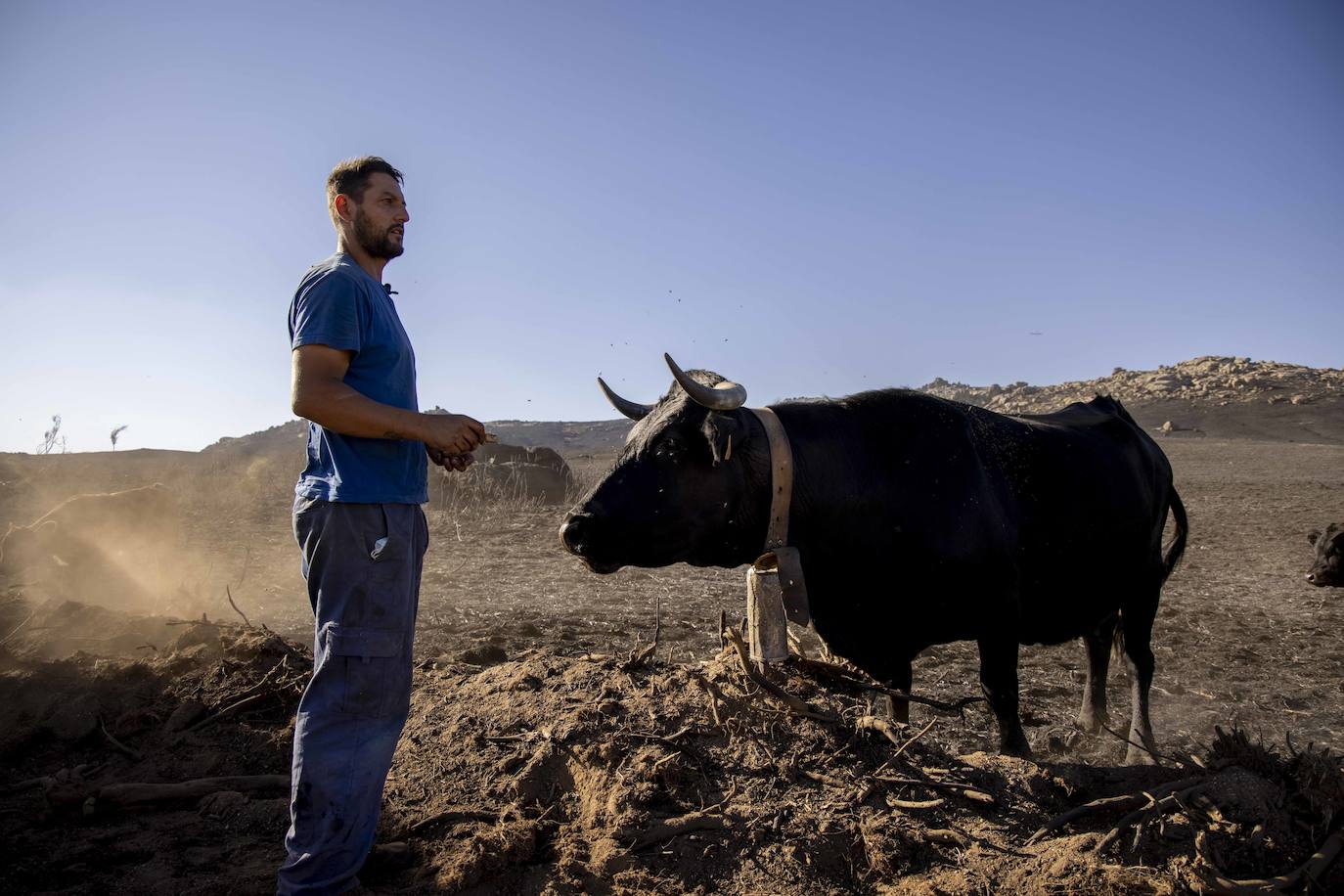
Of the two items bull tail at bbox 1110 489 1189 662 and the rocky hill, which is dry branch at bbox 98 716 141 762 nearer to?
bull tail at bbox 1110 489 1189 662

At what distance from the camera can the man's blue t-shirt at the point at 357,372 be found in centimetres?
246

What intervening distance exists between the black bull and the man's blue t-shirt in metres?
1.17

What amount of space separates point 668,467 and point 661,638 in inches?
129

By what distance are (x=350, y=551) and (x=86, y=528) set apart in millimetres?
7564

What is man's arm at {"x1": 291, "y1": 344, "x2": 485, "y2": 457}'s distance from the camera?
7.80 ft

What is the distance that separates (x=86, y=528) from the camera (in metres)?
8.13

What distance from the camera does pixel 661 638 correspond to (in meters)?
6.79

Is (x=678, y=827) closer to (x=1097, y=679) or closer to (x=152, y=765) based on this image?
(x=152, y=765)

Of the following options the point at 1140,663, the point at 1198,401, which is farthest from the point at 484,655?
the point at 1198,401

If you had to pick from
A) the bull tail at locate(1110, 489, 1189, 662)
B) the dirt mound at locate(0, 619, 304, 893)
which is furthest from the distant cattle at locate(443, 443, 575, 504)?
the bull tail at locate(1110, 489, 1189, 662)

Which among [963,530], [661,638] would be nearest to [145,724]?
[661,638]

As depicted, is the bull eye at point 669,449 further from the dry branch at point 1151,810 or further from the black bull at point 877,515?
the dry branch at point 1151,810

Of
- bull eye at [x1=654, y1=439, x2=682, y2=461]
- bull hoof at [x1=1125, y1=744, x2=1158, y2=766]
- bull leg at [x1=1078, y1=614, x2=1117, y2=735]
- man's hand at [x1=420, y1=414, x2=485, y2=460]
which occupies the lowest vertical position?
bull hoof at [x1=1125, y1=744, x2=1158, y2=766]

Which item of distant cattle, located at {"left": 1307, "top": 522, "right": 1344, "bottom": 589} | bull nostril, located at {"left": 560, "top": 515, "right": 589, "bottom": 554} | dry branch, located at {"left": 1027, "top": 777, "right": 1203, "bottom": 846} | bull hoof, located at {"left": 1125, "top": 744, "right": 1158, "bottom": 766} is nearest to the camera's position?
dry branch, located at {"left": 1027, "top": 777, "right": 1203, "bottom": 846}
